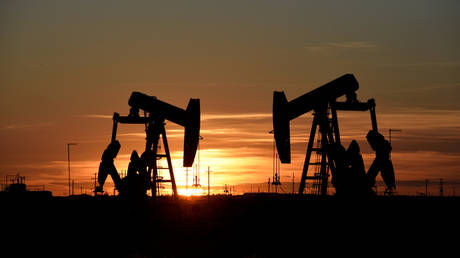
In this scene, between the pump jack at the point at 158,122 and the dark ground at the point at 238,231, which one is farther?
the pump jack at the point at 158,122

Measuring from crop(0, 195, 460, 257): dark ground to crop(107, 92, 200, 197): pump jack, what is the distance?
111 inches

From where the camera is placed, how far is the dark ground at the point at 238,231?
130 ft

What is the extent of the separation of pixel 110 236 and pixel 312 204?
1303 centimetres

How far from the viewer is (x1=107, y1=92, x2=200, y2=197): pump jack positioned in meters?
48.1

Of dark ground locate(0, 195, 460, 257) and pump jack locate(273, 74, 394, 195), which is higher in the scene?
pump jack locate(273, 74, 394, 195)

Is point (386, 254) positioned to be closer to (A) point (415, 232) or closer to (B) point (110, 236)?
(A) point (415, 232)

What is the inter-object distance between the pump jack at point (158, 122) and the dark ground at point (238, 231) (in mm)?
2818

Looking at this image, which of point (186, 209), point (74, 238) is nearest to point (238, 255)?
point (74, 238)

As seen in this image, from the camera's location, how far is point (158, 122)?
51.4 metres

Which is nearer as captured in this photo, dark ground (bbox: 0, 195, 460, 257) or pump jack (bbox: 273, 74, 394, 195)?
dark ground (bbox: 0, 195, 460, 257)

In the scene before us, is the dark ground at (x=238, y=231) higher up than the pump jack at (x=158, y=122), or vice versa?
the pump jack at (x=158, y=122)

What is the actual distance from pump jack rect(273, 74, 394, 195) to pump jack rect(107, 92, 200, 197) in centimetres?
525

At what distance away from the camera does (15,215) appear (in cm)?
6097

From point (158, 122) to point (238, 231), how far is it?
806 cm
